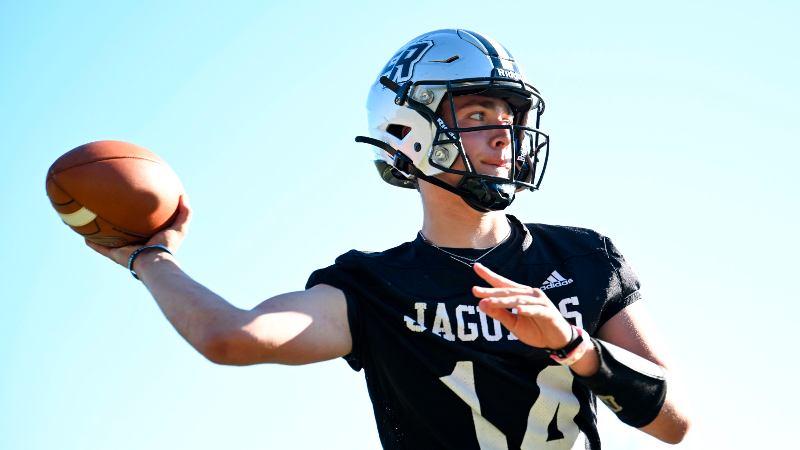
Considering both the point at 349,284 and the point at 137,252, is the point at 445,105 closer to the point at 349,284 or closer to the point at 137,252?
the point at 349,284

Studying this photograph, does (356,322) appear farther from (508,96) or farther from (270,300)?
(508,96)

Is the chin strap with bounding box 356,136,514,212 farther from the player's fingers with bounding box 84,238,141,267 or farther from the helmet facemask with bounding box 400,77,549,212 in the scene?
the player's fingers with bounding box 84,238,141,267

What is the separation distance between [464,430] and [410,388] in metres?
0.29

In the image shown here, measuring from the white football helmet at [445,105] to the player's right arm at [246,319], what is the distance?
915 mm

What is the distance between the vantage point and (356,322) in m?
3.77

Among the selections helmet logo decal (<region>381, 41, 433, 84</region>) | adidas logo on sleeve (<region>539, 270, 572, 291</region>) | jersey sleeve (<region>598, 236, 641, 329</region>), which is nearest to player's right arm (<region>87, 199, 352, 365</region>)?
adidas logo on sleeve (<region>539, 270, 572, 291</region>)

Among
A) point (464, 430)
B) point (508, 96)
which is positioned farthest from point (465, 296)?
point (508, 96)

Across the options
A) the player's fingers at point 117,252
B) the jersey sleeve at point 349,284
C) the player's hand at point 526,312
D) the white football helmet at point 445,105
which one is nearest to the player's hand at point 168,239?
the player's fingers at point 117,252

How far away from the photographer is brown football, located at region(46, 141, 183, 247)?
3.86 m

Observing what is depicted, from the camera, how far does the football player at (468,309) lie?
3291 mm

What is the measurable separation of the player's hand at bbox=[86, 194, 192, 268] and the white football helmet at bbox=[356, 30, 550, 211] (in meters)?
1.18

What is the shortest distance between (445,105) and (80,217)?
1.90m

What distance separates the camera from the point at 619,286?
12.8 ft

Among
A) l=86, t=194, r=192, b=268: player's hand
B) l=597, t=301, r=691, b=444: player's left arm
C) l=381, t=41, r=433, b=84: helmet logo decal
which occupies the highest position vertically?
l=381, t=41, r=433, b=84: helmet logo decal
